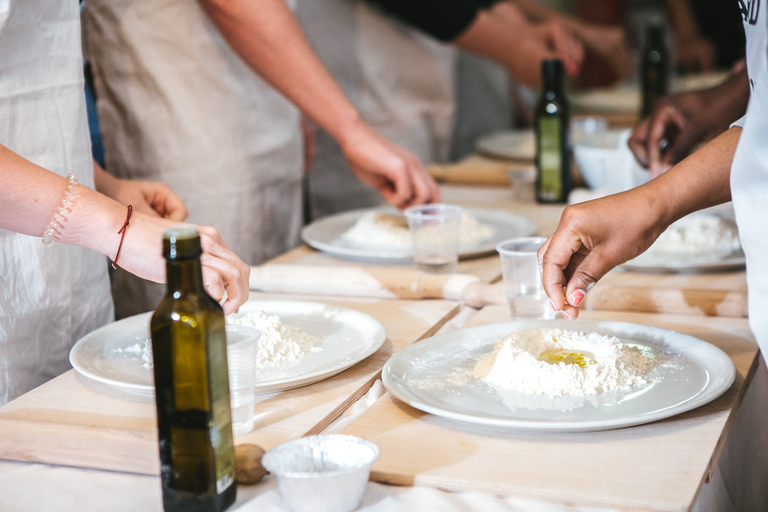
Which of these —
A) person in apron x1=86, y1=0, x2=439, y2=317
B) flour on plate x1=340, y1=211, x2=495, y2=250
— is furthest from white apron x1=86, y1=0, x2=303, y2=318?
flour on plate x1=340, y1=211, x2=495, y2=250

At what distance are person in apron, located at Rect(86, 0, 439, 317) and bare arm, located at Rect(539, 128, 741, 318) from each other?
760 millimetres

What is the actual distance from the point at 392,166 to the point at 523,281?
0.62m

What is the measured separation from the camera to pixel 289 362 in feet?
3.38

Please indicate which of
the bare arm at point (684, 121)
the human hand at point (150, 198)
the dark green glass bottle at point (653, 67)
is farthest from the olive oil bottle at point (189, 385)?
the dark green glass bottle at point (653, 67)

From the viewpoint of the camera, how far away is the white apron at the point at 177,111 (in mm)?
1805

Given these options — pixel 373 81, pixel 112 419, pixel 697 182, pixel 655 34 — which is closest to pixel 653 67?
pixel 655 34

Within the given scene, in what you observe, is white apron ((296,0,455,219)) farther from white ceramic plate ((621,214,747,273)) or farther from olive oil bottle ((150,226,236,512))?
olive oil bottle ((150,226,236,512))

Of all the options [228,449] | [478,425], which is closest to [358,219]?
[478,425]

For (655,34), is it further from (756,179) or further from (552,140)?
(756,179)

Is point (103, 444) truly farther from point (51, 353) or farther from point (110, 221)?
point (51, 353)

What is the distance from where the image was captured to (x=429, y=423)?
89cm

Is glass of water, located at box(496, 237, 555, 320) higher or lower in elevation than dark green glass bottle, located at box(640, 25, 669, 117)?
lower

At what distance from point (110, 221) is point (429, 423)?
1.47ft

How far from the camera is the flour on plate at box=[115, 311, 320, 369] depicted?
1021 millimetres
